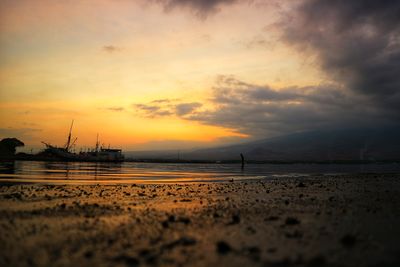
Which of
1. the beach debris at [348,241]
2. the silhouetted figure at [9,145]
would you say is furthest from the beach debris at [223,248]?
the silhouetted figure at [9,145]

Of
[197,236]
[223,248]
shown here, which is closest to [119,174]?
[197,236]

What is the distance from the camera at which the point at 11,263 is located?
629 cm

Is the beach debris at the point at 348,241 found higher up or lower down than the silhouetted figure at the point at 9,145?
lower down

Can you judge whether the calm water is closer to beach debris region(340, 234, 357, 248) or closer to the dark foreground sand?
the dark foreground sand

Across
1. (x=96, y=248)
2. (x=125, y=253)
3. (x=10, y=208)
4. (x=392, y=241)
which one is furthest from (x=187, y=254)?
(x=10, y=208)

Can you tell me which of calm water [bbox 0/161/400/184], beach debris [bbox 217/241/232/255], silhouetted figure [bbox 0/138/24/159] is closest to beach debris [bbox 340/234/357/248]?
beach debris [bbox 217/241/232/255]

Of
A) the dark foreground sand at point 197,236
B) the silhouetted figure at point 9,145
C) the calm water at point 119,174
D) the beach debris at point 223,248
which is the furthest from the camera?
the silhouetted figure at point 9,145

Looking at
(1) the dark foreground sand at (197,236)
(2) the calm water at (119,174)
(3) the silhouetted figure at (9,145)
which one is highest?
(3) the silhouetted figure at (9,145)

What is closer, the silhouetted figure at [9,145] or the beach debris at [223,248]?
the beach debris at [223,248]

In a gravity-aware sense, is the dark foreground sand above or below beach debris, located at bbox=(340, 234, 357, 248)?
below

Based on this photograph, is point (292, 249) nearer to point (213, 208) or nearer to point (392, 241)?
point (392, 241)

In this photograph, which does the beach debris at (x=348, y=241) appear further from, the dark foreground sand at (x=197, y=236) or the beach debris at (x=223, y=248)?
the beach debris at (x=223, y=248)

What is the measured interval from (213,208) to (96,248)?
23.1 feet

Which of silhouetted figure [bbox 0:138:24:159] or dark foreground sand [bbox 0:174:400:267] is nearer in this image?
dark foreground sand [bbox 0:174:400:267]
